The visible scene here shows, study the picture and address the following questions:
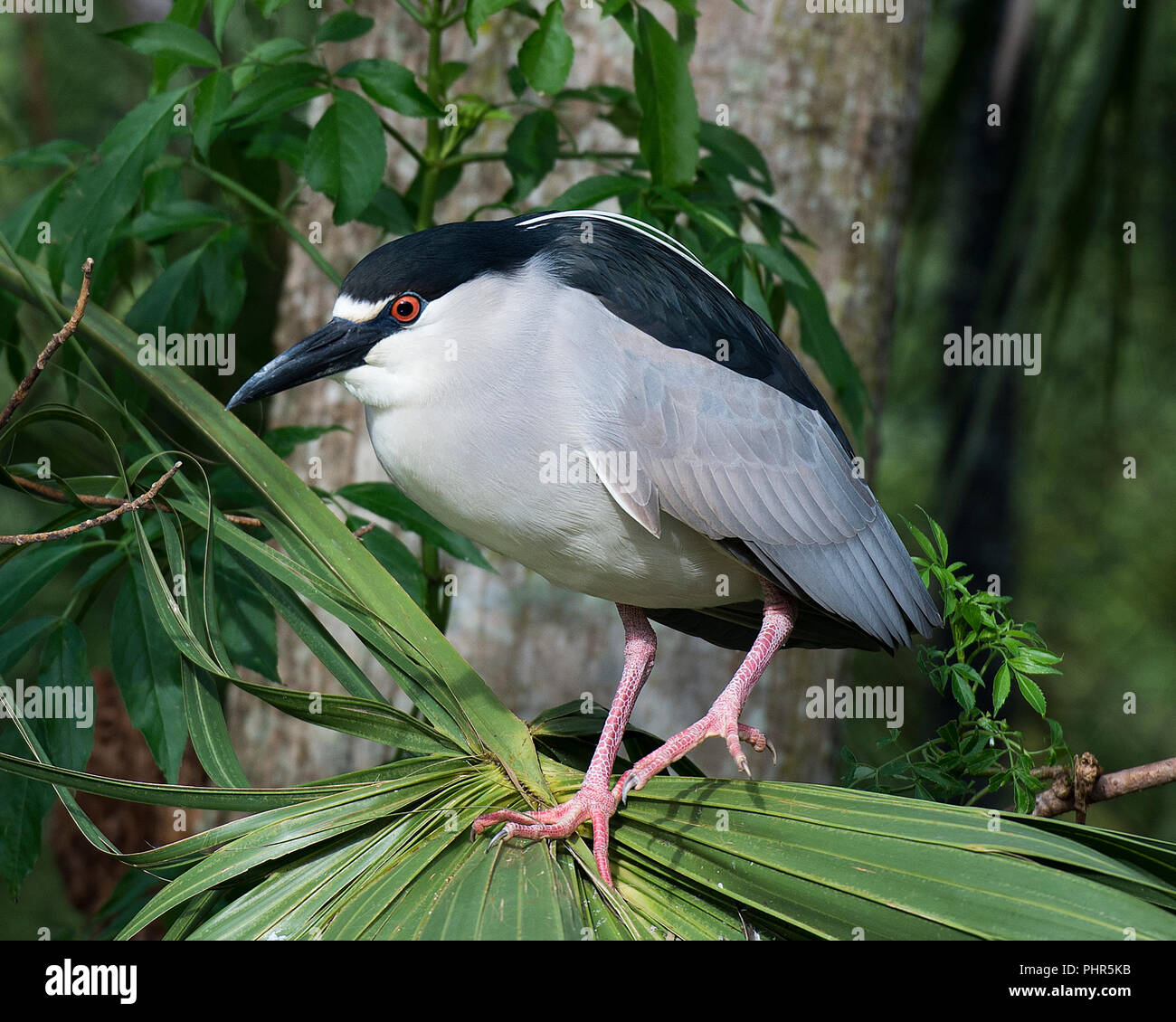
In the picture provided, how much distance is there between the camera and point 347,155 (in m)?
1.82

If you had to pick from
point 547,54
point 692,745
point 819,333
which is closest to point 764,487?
point 692,745

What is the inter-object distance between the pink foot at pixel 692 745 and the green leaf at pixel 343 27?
1304 millimetres

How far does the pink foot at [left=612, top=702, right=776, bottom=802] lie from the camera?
4.72 feet

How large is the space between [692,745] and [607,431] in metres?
0.45

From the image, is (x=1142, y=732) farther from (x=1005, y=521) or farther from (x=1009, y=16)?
(x=1009, y=16)

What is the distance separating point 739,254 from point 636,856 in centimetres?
109

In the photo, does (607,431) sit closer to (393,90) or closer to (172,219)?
(393,90)

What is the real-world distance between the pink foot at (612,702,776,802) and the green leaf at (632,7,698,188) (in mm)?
938

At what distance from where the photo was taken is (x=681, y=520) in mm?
1564

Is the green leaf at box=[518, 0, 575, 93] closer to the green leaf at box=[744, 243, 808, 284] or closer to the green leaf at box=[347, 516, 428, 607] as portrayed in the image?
the green leaf at box=[744, 243, 808, 284]

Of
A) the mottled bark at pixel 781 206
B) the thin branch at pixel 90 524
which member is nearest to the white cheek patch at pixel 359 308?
the thin branch at pixel 90 524

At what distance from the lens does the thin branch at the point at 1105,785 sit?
1.46m

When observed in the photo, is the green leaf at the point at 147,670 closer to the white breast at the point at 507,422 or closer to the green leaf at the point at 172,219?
the white breast at the point at 507,422

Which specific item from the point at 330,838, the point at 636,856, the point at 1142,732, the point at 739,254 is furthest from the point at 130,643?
the point at 1142,732
